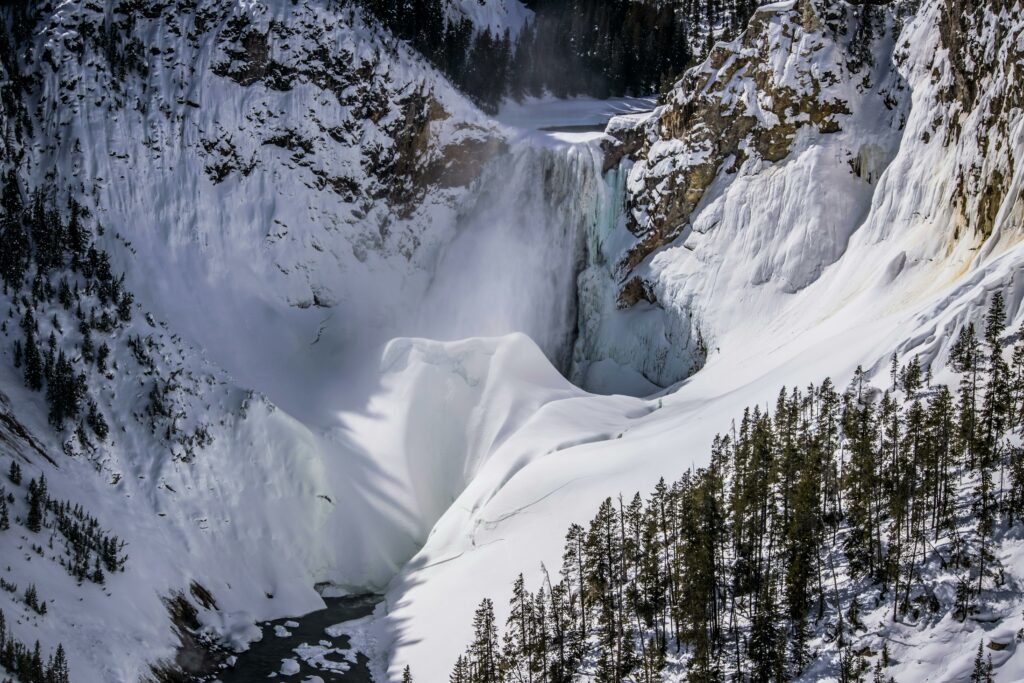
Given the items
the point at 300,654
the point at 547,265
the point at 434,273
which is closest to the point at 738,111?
the point at 547,265

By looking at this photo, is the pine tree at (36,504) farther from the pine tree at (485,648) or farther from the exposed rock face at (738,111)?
the exposed rock face at (738,111)

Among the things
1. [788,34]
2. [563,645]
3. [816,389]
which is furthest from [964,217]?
[563,645]

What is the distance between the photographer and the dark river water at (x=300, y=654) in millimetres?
34562

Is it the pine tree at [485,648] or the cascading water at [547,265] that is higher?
the cascading water at [547,265]

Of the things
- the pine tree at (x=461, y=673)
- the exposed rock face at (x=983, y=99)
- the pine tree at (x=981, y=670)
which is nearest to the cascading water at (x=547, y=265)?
the exposed rock face at (x=983, y=99)

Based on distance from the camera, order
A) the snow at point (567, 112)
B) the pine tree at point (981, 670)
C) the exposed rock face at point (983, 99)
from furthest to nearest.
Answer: the snow at point (567, 112)
the exposed rock face at point (983, 99)
the pine tree at point (981, 670)

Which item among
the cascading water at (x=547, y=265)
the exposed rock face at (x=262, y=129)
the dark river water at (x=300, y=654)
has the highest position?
the exposed rock face at (x=262, y=129)

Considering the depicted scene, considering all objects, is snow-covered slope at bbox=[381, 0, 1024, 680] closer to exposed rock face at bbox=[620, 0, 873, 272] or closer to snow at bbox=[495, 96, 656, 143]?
exposed rock face at bbox=[620, 0, 873, 272]

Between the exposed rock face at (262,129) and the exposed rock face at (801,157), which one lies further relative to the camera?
the exposed rock face at (262,129)

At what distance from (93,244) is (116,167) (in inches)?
257

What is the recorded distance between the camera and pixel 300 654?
3644 centimetres

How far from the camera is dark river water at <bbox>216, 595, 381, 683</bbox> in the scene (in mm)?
34562

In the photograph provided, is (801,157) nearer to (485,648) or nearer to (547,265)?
(547,265)

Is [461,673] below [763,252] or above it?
below
